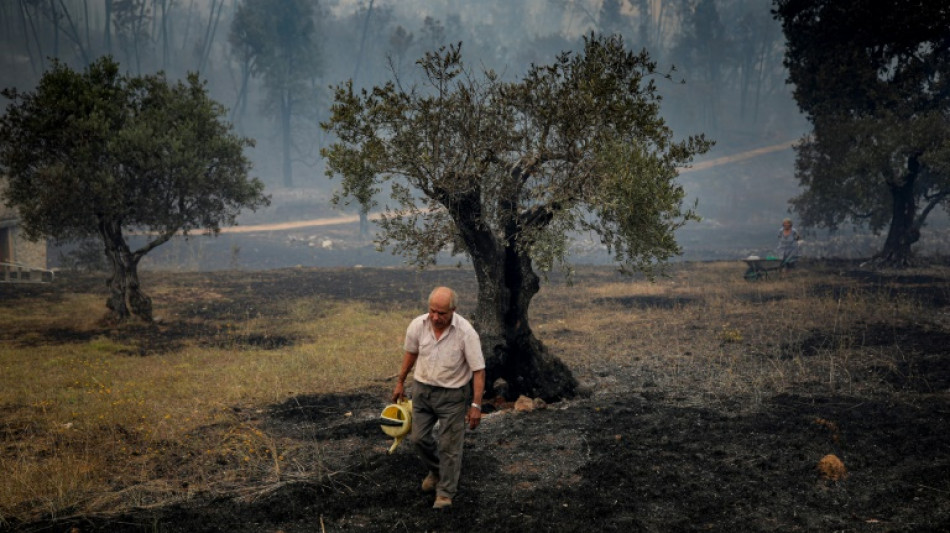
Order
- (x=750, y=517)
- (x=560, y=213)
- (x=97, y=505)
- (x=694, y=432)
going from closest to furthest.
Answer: (x=750, y=517) < (x=97, y=505) < (x=694, y=432) < (x=560, y=213)

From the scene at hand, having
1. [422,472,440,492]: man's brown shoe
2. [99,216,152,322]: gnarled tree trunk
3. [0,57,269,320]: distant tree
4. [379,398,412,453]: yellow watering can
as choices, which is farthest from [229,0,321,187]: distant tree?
[422,472,440,492]: man's brown shoe

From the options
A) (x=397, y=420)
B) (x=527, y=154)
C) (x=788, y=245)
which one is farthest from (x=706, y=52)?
(x=397, y=420)

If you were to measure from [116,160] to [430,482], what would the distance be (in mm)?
15676

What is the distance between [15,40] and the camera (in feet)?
249

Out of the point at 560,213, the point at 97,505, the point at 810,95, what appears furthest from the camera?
the point at 810,95

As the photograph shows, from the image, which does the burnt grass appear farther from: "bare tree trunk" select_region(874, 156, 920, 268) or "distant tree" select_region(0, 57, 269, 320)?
"bare tree trunk" select_region(874, 156, 920, 268)

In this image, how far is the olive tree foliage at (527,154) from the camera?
423 inches

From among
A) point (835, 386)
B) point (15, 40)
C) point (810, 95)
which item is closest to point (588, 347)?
point (835, 386)

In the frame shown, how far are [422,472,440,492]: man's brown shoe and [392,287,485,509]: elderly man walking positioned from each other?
0.71ft

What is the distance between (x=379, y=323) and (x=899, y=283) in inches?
759

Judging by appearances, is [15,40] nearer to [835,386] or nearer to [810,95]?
[810,95]

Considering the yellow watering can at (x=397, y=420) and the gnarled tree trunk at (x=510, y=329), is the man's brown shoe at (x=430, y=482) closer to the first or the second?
the yellow watering can at (x=397, y=420)

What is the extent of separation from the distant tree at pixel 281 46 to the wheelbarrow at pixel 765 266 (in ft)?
194

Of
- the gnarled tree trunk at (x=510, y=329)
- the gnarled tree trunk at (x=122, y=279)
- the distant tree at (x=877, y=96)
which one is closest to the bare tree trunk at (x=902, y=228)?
the distant tree at (x=877, y=96)
